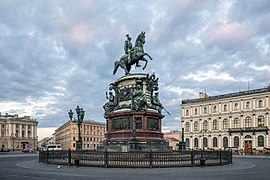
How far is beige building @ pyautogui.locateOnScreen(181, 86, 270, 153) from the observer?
85.2 m

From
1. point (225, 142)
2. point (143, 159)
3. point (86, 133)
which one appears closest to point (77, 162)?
point (143, 159)

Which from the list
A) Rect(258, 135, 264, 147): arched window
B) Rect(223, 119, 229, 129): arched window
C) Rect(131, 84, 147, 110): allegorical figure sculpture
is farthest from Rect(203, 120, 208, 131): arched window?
Rect(131, 84, 147, 110): allegorical figure sculpture

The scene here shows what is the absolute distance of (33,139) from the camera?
531 ft

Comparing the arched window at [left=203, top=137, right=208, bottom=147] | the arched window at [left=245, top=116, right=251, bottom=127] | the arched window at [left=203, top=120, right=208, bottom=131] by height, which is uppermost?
the arched window at [left=245, top=116, right=251, bottom=127]

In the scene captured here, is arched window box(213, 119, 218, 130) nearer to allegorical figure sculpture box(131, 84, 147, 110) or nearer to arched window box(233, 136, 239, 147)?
arched window box(233, 136, 239, 147)

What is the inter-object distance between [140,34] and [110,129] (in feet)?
37.0

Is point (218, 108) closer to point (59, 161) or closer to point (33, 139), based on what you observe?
point (59, 161)

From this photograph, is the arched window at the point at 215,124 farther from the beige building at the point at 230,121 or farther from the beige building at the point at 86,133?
the beige building at the point at 86,133

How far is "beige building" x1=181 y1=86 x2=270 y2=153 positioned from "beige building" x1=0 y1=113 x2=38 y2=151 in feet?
273

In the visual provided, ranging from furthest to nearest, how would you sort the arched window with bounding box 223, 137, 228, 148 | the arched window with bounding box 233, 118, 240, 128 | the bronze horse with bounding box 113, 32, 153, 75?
1. the arched window with bounding box 223, 137, 228, 148
2. the arched window with bounding box 233, 118, 240, 128
3. the bronze horse with bounding box 113, 32, 153, 75

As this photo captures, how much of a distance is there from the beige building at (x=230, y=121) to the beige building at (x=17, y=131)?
83.1 m

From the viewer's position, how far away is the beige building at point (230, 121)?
85.2 m

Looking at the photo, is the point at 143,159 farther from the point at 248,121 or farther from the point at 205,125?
the point at 205,125

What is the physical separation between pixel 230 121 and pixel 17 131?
106759 millimetres
